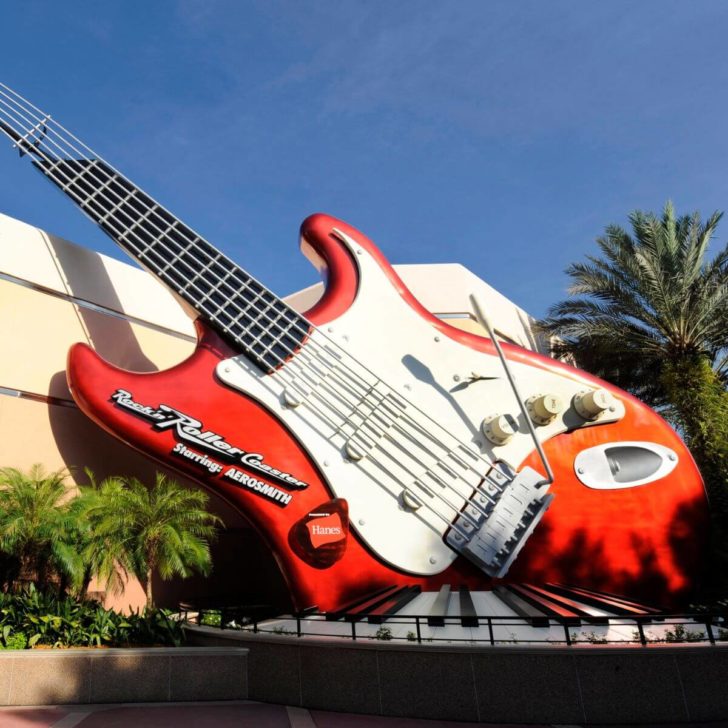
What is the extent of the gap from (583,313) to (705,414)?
4409 millimetres

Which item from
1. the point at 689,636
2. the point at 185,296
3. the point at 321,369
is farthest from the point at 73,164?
the point at 689,636

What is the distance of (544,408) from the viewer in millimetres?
10945

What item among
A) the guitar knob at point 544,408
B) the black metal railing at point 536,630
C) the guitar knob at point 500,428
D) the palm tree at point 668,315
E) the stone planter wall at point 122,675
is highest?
the palm tree at point 668,315

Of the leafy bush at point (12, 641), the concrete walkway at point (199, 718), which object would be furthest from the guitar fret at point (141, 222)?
the concrete walkway at point (199, 718)

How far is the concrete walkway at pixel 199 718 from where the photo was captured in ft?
21.3

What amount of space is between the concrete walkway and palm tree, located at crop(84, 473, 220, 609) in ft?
9.39

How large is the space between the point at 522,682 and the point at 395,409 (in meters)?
5.77

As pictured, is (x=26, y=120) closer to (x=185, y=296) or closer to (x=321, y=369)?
(x=185, y=296)

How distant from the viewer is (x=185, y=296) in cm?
1227

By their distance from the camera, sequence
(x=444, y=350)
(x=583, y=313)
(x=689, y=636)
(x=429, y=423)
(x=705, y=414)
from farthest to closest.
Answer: (x=583, y=313), (x=705, y=414), (x=444, y=350), (x=429, y=423), (x=689, y=636)

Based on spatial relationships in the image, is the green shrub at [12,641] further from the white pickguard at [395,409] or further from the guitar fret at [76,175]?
the guitar fret at [76,175]

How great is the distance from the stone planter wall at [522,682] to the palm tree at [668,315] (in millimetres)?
8976

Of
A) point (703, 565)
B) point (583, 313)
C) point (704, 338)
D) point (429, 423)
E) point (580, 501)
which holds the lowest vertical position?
point (703, 565)

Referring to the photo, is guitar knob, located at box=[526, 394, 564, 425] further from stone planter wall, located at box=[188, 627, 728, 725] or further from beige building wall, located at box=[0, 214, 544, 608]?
beige building wall, located at box=[0, 214, 544, 608]
